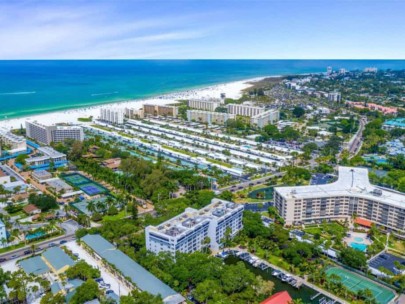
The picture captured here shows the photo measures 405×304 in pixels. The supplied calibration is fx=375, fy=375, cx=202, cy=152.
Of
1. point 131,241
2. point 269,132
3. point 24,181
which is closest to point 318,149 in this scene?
point 269,132

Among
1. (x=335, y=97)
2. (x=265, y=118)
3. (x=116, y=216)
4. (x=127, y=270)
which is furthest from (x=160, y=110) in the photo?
(x=127, y=270)

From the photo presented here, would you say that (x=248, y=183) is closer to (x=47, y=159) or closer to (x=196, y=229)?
(x=196, y=229)

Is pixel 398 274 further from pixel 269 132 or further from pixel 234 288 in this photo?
pixel 269 132

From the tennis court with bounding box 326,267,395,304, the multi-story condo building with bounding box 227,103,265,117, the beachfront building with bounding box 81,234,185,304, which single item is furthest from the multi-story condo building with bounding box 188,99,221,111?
the tennis court with bounding box 326,267,395,304

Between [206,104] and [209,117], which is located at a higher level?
[206,104]

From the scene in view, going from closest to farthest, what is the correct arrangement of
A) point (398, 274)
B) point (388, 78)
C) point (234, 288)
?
point (234, 288)
point (398, 274)
point (388, 78)

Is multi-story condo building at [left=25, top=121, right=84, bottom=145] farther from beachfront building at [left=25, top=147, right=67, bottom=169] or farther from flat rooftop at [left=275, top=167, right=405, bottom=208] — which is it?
flat rooftop at [left=275, top=167, right=405, bottom=208]

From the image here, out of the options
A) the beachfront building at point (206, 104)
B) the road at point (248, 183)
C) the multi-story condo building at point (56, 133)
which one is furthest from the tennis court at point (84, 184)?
the beachfront building at point (206, 104)
